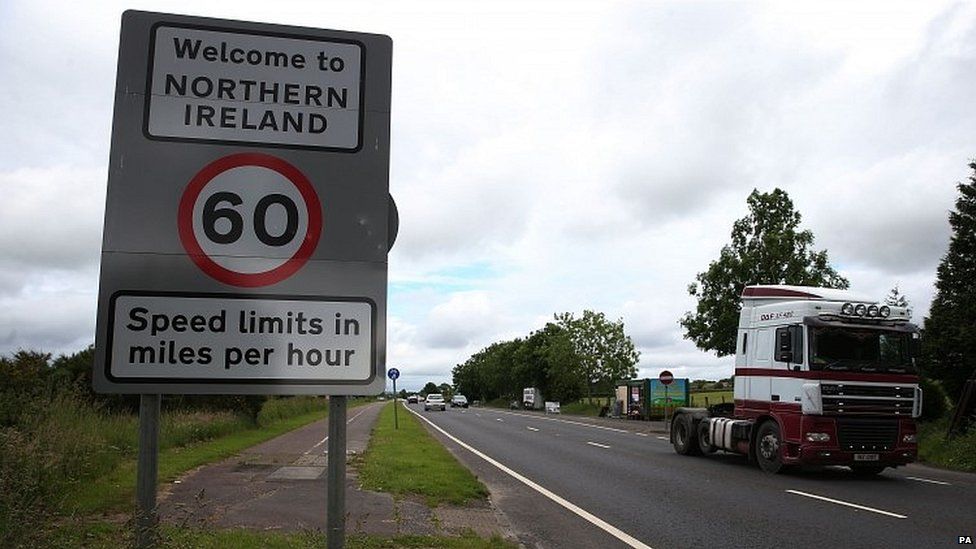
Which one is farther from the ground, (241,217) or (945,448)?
(241,217)

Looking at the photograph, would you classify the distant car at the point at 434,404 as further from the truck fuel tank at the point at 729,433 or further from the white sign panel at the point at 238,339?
the white sign panel at the point at 238,339

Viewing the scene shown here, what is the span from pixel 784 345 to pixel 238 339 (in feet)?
46.0

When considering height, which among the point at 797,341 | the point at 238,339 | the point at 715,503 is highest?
the point at 797,341

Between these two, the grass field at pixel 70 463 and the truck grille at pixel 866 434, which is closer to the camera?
the grass field at pixel 70 463

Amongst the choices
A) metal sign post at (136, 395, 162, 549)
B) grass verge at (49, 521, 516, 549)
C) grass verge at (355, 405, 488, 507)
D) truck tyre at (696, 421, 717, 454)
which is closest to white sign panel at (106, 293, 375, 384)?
metal sign post at (136, 395, 162, 549)

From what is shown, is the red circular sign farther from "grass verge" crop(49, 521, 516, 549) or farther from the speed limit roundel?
the speed limit roundel

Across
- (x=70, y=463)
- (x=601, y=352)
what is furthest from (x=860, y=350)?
(x=601, y=352)

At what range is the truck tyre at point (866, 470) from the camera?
15.8 metres

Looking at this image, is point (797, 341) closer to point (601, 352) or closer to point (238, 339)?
point (238, 339)

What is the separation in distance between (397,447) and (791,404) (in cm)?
1041

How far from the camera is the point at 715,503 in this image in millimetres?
11609

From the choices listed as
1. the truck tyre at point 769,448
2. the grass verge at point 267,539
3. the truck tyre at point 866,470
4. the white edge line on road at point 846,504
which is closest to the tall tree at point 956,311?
the truck tyre at point 866,470

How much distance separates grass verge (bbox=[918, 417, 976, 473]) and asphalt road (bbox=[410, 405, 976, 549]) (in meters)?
0.85

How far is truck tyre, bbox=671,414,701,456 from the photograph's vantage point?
19.9 m
